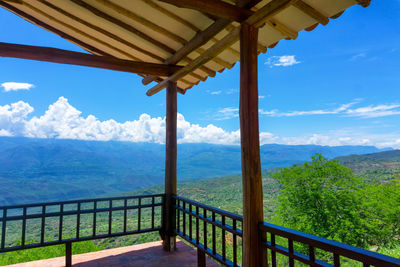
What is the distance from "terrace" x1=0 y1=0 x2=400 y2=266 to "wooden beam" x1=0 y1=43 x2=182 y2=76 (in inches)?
0.4

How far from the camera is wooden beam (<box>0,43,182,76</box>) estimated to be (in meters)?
2.75

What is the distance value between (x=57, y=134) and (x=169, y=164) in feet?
241

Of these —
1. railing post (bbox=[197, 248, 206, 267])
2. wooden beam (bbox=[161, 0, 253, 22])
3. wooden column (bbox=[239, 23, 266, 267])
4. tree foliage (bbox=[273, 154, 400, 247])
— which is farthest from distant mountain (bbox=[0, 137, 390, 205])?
wooden beam (bbox=[161, 0, 253, 22])

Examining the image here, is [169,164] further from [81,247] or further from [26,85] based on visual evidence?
[26,85]

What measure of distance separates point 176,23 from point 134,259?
3009mm

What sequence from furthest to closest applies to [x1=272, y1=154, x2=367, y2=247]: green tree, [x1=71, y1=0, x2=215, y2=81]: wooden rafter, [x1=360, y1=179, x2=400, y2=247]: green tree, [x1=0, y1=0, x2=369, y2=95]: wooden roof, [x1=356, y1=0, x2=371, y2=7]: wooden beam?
[x1=360, y1=179, x2=400, y2=247]: green tree < [x1=272, y1=154, x2=367, y2=247]: green tree < [x1=71, y1=0, x2=215, y2=81]: wooden rafter < [x1=0, y1=0, x2=369, y2=95]: wooden roof < [x1=356, y1=0, x2=371, y2=7]: wooden beam

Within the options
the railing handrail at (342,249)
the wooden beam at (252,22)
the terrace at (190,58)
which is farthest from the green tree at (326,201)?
the railing handrail at (342,249)

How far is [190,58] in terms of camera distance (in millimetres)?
3426

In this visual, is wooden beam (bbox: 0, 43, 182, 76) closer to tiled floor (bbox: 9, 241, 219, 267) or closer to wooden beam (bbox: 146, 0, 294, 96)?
wooden beam (bbox: 146, 0, 294, 96)

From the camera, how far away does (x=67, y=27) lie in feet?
10.8

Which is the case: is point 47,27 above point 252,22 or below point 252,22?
above

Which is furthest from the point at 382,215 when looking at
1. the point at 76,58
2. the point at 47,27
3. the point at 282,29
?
the point at 47,27

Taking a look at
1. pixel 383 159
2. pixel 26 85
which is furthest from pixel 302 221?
pixel 26 85

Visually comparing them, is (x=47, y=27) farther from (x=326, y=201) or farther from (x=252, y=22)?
(x=326, y=201)
